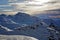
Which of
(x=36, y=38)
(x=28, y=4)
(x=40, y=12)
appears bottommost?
(x=36, y=38)

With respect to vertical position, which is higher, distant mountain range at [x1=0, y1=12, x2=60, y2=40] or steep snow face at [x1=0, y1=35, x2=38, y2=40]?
distant mountain range at [x1=0, y1=12, x2=60, y2=40]

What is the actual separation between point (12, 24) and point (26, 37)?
0.97 feet

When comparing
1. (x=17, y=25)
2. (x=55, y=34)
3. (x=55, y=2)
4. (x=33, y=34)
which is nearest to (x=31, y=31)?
(x=33, y=34)

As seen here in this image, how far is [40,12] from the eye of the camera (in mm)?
2164

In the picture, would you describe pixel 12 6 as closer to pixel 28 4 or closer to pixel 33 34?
pixel 28 4

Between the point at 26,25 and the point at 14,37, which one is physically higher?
the point at 26,25

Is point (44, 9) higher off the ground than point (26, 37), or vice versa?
point (44, 9)

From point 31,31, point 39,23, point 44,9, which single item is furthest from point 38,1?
point 31,31

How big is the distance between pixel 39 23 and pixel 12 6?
0.50 meters

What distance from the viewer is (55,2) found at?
2.15 metres

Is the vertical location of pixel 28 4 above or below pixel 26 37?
above

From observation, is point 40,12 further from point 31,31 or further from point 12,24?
point 12,24

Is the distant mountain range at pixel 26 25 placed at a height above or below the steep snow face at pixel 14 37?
above

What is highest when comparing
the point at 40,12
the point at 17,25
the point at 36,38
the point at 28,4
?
the point at 28,4
